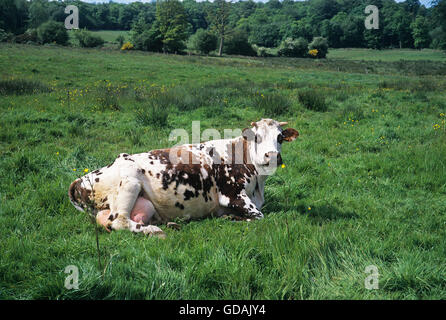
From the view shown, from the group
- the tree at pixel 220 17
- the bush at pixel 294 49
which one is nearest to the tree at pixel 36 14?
the tree at pixel 220 17

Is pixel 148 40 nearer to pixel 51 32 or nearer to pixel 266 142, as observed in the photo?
pixel 51 32

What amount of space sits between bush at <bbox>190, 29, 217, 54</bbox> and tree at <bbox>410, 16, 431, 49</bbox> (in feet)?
177

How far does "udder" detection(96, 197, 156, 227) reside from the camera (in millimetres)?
3922

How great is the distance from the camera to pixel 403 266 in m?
2.79

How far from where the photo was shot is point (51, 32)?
177 feet

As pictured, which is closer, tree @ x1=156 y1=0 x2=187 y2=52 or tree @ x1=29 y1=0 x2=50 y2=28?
tree @ x1=156 y1=0 x2=187 y2=52

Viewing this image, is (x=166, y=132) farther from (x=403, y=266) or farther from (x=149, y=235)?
(x=403, y=266)

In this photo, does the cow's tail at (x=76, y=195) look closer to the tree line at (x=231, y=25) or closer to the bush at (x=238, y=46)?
the tree line at (x=231, y=25)

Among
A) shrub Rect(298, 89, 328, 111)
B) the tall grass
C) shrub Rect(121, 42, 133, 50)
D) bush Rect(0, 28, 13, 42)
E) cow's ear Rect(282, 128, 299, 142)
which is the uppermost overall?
shrub Rect(121, 42, 133, 50)

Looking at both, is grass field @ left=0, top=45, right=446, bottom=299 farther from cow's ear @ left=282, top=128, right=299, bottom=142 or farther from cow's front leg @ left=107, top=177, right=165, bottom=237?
cow's ear @ left=282, top=128, right=299, bottom=142

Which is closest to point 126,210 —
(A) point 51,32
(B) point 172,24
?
(A) point 51,32

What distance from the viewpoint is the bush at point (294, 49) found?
73.6 meters

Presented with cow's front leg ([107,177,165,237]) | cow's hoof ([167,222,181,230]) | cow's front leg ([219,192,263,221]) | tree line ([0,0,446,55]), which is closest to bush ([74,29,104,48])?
tree line ([0,0,446,55])

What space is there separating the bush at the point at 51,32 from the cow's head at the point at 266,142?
60622 millimetres
